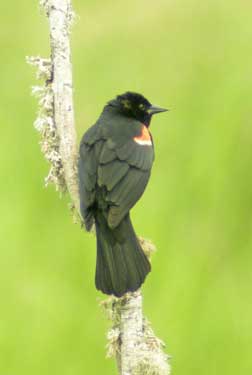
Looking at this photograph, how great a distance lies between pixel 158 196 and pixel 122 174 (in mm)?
1699

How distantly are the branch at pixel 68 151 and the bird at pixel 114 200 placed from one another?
4 centimetres

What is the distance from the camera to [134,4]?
189 inches

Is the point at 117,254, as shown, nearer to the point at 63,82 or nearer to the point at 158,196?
the point at 63,82

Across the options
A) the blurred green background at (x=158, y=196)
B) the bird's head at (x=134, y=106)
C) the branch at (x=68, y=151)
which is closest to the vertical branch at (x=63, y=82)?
the branch at (x=68, y=151)

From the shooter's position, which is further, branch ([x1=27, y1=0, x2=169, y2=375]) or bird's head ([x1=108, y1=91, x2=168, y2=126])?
bird's head ([x1=108, y1=91, x2=168, y2=126])

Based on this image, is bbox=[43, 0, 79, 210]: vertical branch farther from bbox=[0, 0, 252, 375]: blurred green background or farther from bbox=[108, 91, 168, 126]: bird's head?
bbox=[0, 0, 252, 375]: blurred green background

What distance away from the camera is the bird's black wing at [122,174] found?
7.82 feet

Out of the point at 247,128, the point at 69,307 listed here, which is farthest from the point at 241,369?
the point at 247,128

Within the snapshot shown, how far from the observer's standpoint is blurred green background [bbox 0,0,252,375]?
12.4 feet

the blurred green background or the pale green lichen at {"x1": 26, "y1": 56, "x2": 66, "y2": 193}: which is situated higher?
the blurred green background

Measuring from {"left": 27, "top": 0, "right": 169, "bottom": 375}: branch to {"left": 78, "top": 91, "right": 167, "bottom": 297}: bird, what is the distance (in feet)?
0.13

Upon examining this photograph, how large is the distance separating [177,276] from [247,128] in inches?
32.6

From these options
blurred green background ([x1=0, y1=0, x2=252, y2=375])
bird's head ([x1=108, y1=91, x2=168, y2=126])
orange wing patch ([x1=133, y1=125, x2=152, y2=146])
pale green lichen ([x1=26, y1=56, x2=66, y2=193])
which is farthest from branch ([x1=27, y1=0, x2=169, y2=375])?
blurred green background ([x1=0, y1=0, x2=252, y2=375])

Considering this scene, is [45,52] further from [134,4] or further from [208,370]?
[208,370]
